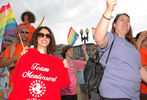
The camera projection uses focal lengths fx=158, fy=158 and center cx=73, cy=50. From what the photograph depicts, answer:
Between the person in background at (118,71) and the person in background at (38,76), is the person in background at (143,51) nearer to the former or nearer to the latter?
the person in background at (118,71)

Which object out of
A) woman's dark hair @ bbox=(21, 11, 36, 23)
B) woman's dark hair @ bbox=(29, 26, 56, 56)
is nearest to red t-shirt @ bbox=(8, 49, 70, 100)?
woman's dark hair @ bbox=(29, 26, 56, 56)

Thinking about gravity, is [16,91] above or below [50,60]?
below

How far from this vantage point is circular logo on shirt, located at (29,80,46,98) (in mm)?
2426

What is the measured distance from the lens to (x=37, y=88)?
2.46 metres

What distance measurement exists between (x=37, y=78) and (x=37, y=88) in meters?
0.16

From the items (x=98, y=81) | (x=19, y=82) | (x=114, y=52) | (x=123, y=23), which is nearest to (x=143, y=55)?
(x=123, y=23)

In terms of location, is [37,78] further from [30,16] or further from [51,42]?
[30,16]

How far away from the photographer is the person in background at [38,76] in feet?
7.91

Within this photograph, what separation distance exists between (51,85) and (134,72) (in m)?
1.30

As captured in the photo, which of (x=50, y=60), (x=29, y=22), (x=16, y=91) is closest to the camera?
(x=16, y=91)

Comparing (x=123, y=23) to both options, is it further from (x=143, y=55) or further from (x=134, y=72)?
(x=143, y=55)

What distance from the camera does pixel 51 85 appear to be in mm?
2592

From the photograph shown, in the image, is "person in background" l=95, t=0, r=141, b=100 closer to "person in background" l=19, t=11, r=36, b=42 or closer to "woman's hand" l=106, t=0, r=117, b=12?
"woman's hand" l=106, t=0, r=117, b=12

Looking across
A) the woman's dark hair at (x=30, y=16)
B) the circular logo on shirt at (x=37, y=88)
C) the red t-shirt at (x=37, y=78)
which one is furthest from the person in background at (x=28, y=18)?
the circular logo on shirt at (x=37, y=88)
